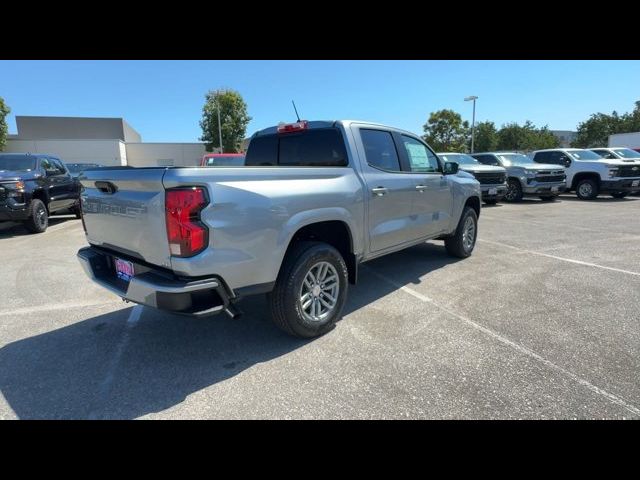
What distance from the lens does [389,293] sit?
4.60 m

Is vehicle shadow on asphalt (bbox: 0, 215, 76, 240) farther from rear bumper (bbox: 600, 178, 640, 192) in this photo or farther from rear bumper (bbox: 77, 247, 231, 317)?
rear bumper (bbox: 600, 178, 640, 192)

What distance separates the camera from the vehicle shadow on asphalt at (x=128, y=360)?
99.6 inches

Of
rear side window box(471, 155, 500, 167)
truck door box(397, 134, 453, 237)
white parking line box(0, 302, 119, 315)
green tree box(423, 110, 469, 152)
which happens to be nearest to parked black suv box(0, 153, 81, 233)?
white parking line box(0, 302, 119, 315)

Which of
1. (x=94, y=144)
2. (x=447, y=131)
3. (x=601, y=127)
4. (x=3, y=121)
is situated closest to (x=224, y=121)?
(x=94, y=144)

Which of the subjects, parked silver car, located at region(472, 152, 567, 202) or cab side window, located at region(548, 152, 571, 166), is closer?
parked silver car, located at region(472, 152, 567, 202)

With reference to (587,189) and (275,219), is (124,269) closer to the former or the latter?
(275,219)

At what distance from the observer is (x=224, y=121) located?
43812 millimetres

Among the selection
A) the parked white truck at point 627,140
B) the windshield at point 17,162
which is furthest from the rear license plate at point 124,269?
the parked white truck at point 627,140

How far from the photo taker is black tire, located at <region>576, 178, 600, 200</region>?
14906 mm

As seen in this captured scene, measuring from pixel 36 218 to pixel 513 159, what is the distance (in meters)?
15.9

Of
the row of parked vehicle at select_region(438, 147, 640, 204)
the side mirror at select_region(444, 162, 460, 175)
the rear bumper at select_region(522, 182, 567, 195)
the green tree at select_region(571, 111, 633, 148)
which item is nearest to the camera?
the side mirror at select_region(444, 162, 460, 175)
